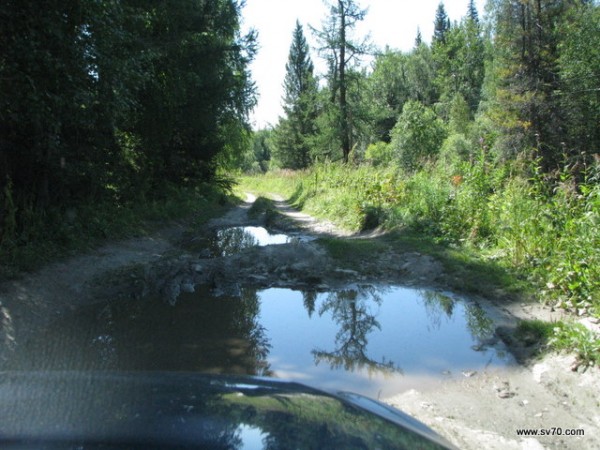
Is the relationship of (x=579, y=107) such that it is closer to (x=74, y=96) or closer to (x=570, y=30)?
(x=570, y=30)

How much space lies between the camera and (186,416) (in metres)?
1.74

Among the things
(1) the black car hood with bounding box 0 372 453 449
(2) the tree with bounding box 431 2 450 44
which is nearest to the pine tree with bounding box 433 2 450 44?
(2) the tree with bounding box 431 2 450 44

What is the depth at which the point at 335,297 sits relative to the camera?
7258 millimetres

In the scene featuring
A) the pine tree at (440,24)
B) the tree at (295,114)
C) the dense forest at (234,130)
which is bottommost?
the dense forest at (234,130)

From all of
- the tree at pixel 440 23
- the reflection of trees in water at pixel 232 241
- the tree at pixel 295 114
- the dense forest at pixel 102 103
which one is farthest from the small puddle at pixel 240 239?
the tree at pixel 440 23

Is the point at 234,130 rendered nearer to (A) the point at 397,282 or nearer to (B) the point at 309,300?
(A) the point at 397,282

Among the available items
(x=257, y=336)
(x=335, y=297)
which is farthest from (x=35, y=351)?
(x=335, y=297)

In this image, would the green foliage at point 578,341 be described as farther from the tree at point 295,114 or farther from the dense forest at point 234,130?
the tree at point 295,114

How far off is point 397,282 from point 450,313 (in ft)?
5.13

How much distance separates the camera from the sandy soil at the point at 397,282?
11.8ft

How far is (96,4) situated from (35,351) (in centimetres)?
506

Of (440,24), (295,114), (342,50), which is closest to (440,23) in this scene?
(440,24)

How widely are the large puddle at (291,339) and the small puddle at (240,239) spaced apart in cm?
417

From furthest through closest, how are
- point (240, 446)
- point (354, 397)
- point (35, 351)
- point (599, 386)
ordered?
point (35, 351) → point (599, 386) → point (354, 397) → point (240, 446)
